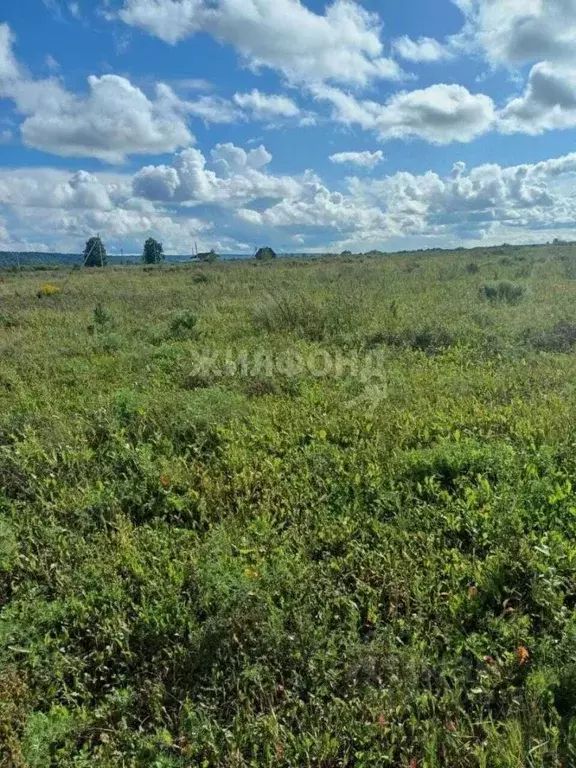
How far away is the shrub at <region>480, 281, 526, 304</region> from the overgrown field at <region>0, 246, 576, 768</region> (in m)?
4.92

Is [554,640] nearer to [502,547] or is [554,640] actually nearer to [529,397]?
[502,547]

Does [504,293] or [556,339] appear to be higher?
[504,293]

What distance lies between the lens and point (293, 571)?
295cm

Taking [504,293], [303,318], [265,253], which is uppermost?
[265,253]

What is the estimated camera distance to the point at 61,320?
36.6ft

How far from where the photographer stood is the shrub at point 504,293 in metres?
10.8

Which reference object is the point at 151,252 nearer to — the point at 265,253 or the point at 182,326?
the point at 265,253

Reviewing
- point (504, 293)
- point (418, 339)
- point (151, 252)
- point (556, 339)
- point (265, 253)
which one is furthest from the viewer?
point (151, 252)

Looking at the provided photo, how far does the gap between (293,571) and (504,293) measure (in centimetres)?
Answer: 1008

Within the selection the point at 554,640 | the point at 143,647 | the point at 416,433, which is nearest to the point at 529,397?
the point at 416,433

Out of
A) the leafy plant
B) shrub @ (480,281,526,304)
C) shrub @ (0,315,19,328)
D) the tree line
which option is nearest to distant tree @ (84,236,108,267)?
the tree line

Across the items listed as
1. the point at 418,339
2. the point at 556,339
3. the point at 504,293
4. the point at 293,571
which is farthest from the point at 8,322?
the point at 504,293

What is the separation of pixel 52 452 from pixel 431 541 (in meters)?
3.34

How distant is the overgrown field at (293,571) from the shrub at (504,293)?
492 cm
